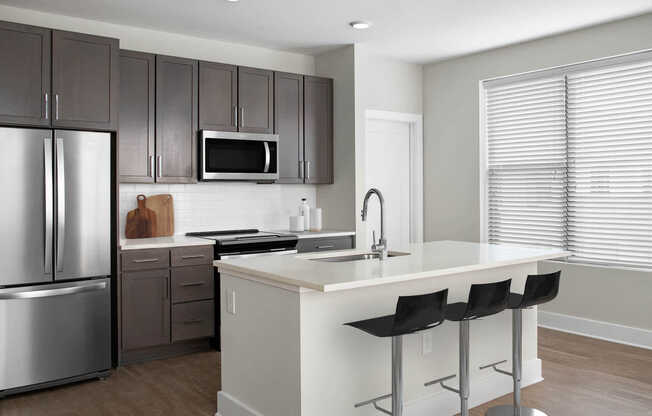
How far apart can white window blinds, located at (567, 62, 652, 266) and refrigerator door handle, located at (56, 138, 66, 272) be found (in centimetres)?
417

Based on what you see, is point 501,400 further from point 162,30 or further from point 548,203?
point 162,30

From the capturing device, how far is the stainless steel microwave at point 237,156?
15.3ft

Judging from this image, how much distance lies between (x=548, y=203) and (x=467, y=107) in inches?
52.2

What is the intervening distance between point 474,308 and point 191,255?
2.39 metres

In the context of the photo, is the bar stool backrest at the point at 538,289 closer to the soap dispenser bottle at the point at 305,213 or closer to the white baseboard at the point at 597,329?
the white baseboard at the point at 597,329

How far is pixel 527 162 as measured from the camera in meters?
5.27

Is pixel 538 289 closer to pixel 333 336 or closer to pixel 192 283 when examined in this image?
pixel 333 336

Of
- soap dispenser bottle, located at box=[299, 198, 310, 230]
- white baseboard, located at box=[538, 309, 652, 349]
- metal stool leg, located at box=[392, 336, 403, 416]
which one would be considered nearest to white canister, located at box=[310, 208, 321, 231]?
soap dispenser bottle, located at box=[299, 198, 310, 230]

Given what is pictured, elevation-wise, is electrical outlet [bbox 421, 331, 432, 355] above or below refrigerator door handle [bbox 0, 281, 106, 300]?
below

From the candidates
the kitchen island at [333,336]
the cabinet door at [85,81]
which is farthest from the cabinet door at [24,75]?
the kitchen island at [333,336]

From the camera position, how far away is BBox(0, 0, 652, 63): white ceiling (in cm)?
408

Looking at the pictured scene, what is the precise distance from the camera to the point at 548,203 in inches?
200

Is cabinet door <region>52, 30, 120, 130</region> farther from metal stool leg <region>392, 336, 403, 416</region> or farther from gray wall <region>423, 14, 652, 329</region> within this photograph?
gray wall <region>423, 14, 652, 329</region>

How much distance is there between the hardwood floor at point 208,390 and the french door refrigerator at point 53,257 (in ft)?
0.71
